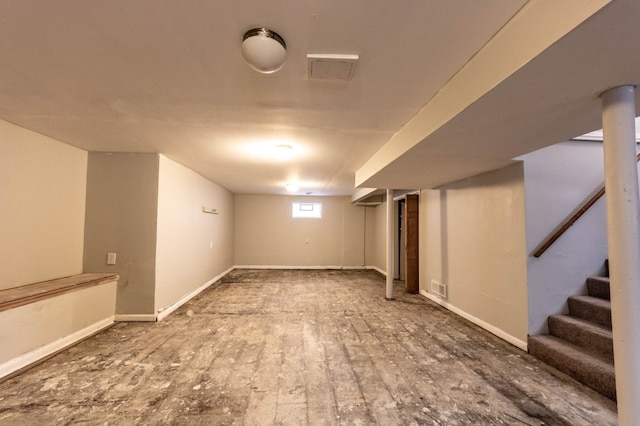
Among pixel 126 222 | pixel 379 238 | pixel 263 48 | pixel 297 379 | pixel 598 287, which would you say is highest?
pixel 263 48

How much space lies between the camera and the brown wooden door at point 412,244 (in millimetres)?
5387

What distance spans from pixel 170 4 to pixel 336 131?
176 centimetres

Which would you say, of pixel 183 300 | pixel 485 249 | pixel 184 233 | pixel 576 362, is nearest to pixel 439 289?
pixel 485 249

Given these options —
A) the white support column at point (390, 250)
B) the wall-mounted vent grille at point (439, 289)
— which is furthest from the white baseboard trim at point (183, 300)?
the wall-mounted vent grille at point (439, 289)

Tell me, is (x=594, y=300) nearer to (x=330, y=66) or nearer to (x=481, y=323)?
(x=481, y=323)

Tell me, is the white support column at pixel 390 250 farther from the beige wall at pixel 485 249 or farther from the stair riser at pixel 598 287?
the stair riser at pixel 598 287

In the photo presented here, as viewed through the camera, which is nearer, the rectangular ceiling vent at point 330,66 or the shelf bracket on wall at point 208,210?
the rectangular ceiling vent at point 330,66

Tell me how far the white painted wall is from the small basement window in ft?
19.8

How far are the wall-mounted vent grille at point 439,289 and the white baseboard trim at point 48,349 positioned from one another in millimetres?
4766

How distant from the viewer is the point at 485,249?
347 cm

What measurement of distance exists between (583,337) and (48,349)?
506 centimetres

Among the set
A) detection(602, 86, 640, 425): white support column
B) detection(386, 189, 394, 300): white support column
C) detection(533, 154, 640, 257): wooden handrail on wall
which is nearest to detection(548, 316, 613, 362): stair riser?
detection(533, 154, 640, 257): wooden handrail on wall

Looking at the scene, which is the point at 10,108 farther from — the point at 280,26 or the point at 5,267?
the point at 280,26

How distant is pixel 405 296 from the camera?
16.8 ft
